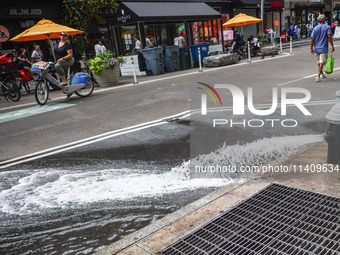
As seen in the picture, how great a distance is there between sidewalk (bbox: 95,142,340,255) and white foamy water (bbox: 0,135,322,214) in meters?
0.41

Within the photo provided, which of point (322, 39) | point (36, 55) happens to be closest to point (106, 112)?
point (322, 39)

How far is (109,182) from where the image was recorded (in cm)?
410

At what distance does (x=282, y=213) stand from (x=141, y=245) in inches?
51.8

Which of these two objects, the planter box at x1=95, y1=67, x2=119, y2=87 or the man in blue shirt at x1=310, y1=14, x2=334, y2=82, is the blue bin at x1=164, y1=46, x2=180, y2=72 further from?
the man in blue shirt at x1=310, y1=14, x2=334, y2=82

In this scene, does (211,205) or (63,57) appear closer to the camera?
(211,205)

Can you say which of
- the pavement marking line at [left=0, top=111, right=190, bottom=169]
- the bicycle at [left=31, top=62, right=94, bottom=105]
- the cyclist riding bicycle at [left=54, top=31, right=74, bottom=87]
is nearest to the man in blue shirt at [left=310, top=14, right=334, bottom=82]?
the pavement marking line at [left=0, top=111, right=190, bottom=169]

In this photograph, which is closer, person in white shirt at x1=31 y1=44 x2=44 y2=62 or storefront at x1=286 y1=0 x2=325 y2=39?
person in white shirt at x1=31 y1=44 x2=44 y2=62

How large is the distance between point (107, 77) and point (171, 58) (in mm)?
5116

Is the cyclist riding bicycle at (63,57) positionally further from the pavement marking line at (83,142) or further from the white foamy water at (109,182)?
the white foamy water at (109,182)

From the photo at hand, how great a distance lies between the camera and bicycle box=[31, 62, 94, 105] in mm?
9992

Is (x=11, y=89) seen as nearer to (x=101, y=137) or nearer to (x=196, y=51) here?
(x=101, y=137)

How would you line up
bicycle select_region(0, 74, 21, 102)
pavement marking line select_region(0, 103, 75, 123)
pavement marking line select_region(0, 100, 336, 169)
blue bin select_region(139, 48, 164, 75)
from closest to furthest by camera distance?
pavement marking line select_region(0, 100, 336, 169)
pavement marking line select_region(0, 103, 75, 123)
bicycle select_region(0, 74, 21, 102)
blue bin select_region(139, 48, 164, 75)

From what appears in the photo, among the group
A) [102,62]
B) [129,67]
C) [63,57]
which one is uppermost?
[63,57]

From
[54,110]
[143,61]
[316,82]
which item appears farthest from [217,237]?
[143,61]
